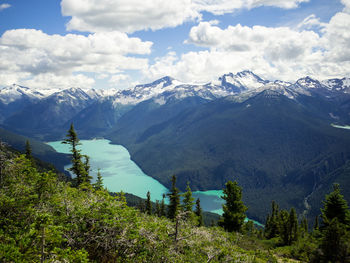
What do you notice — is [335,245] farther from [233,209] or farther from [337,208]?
[233,209]

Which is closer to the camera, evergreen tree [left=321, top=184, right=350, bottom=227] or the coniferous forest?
the coniferous forest

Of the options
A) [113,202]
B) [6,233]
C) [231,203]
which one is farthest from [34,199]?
[231,203]

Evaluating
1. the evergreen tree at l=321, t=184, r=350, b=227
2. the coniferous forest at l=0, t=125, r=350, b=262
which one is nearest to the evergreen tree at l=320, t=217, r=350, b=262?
the coniferous forest at l=0, t=125, r=350, b=262

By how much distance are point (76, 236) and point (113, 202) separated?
3.29 meters

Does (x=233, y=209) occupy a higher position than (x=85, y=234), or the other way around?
(x=85, y=234)

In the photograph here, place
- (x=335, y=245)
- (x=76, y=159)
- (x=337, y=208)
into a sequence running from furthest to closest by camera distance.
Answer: (x=76, y=159) → (x=337, y=208) → (x=335, y=245)

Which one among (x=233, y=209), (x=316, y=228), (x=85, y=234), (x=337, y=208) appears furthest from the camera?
(x=233, y=209)

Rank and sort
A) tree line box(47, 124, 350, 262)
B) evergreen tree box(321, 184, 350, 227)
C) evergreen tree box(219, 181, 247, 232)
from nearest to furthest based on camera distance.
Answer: tree line box(47, 124, 350, 262) < evergreen tree box(321, 184, 350, 227) < evergreen tree box(219, 181, 247, 232)

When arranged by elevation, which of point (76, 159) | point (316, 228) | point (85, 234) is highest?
point (76, 159)

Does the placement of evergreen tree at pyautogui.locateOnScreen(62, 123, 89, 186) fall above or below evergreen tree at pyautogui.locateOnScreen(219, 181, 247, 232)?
above

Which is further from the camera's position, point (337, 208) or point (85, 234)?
point (337, 208)

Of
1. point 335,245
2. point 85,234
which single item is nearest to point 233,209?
point 335,245

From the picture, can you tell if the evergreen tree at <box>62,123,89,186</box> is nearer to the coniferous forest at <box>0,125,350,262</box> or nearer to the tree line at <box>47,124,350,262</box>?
the tree line at <box>47,124,350,262</box>

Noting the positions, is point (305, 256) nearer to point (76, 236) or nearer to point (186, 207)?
point (76, 236)
